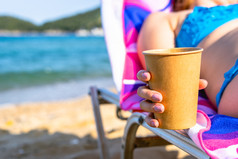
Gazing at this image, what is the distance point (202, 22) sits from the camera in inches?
48.9

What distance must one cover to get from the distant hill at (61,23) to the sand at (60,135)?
39.2 meters

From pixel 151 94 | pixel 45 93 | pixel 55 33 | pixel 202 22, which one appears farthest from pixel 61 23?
pixel 151 94

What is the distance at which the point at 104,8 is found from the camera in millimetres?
1648

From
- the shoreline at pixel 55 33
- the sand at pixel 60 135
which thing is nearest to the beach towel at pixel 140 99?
the sand at pixel 60 135

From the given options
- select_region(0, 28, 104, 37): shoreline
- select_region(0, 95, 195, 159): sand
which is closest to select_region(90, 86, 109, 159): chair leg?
select_region(0, 95, 195, 159): sand

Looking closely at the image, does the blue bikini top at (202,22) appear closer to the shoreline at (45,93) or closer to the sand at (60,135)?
the sand at (60,135)

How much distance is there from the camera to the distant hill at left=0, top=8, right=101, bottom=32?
43600 millimetres

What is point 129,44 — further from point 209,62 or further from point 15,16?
point 15,16

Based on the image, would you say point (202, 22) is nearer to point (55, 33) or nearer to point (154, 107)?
point (154, 107)

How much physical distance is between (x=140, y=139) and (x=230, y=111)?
49 centimetres

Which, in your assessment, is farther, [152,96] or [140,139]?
[140,139]

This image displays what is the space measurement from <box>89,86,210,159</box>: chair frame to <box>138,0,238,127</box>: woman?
0.16 meters

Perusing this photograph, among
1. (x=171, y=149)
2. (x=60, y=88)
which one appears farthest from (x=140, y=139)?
(x=60, y=88)

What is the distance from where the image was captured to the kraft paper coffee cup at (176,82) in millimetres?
643
